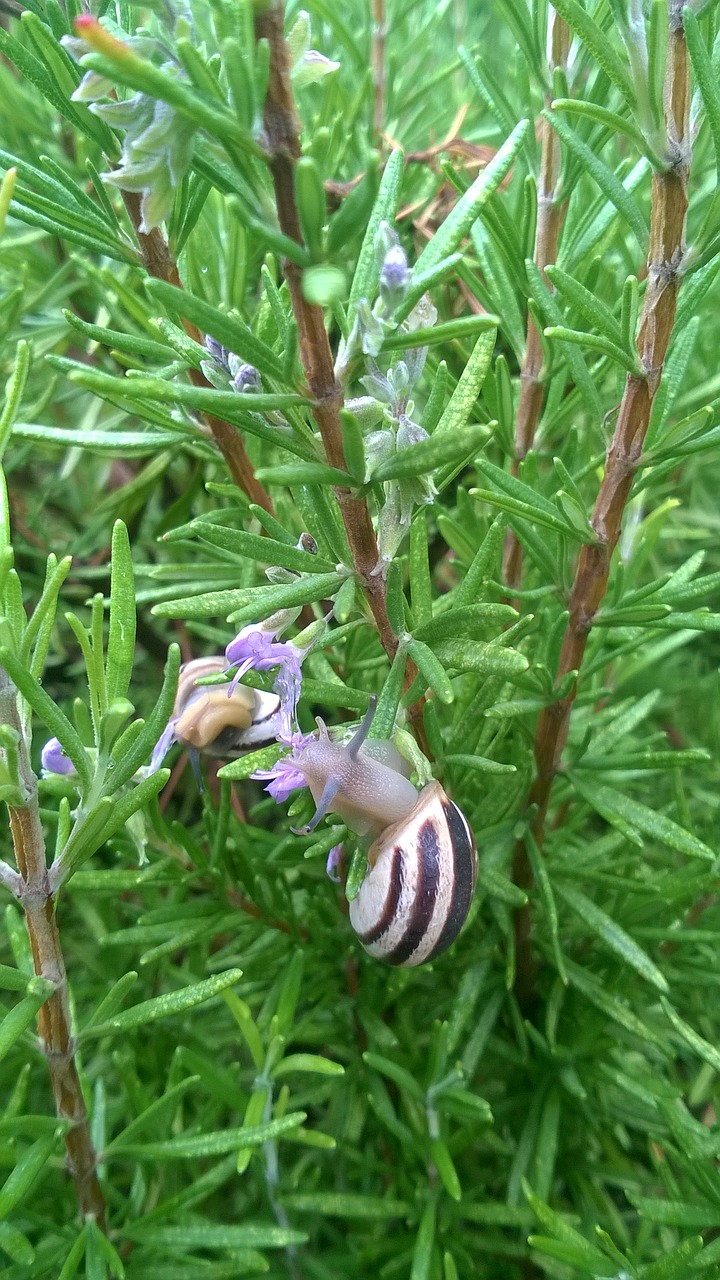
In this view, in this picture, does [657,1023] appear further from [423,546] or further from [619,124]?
[619,124]

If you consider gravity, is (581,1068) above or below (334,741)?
below

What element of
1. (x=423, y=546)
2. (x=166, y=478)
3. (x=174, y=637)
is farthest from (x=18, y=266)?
(x=423, y=546)

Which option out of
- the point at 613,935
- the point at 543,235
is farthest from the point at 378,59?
the point at 613,935

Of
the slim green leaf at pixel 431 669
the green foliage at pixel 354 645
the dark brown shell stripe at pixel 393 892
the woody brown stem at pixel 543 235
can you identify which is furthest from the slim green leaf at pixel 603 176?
the dark brown shell stripe at pixel 393 892

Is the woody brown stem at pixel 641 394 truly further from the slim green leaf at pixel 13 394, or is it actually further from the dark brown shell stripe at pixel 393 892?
the slim green leaf at pixel 13 394

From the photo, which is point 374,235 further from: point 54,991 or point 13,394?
point 54,991

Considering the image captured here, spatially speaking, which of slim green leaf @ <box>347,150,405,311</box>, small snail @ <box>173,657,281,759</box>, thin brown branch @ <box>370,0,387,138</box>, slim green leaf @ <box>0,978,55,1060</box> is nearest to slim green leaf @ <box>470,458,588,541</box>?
slim green leaf @ <box>347,150,405,311</box>
